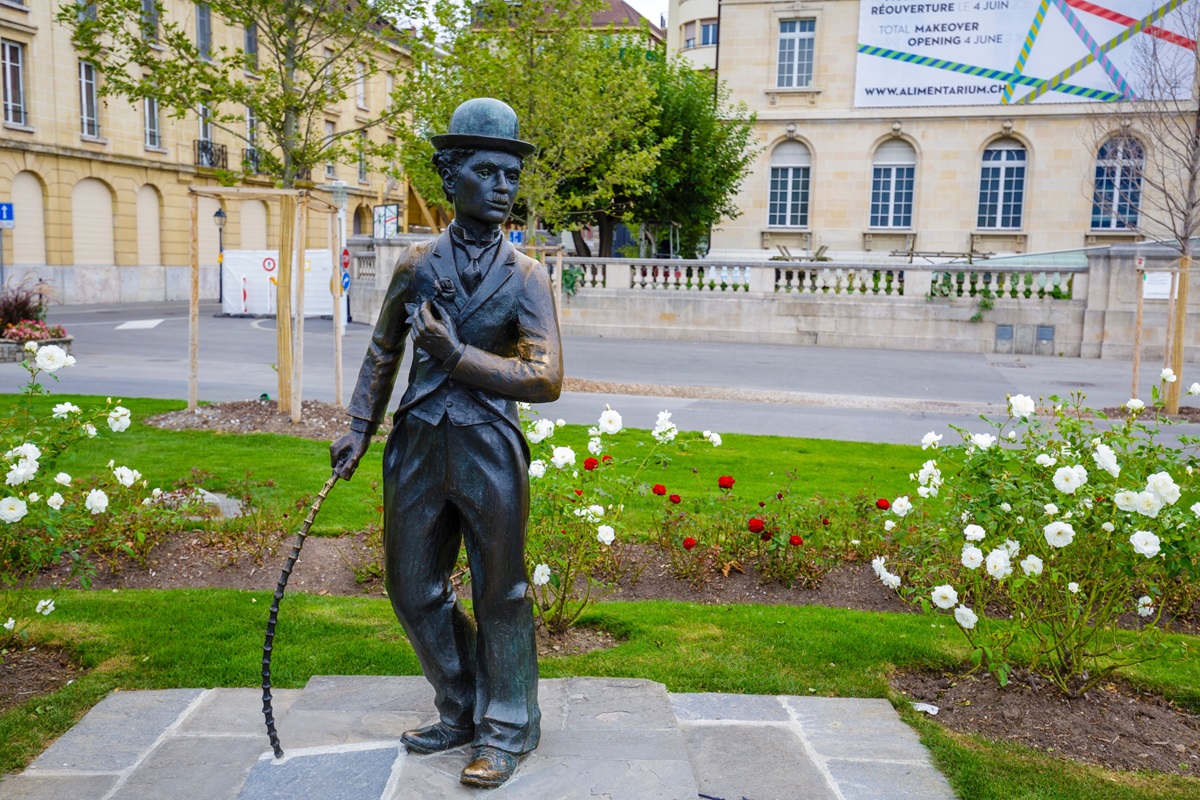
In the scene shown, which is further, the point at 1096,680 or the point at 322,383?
the point at 322,383

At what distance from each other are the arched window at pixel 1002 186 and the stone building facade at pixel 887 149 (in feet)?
0.10

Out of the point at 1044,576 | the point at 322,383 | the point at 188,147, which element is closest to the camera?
the point at 1044,576

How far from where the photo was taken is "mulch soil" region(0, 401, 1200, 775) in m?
4.67

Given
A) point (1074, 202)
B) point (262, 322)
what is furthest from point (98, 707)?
point (1074, 202)

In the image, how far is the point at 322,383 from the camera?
14.7 metres

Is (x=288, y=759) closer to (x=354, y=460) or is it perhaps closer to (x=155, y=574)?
(x=354, y=460)

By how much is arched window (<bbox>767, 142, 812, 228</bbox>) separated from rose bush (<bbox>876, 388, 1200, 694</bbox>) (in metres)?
28.6

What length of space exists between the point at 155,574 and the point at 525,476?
414cm

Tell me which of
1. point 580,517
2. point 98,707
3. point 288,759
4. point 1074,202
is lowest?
point 98,707

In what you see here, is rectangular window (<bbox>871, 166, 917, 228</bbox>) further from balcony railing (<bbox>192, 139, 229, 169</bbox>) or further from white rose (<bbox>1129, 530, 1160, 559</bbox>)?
white rose (<bbox>1129, 530, 1160, 559</bbox>)

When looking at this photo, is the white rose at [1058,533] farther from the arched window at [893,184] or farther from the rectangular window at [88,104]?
the rectangular window at [88,104]

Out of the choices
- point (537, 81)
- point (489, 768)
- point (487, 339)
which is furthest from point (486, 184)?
point (537, 81)

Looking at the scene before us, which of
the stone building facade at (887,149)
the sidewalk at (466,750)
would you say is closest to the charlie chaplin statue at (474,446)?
the sidewalk at (466,750)

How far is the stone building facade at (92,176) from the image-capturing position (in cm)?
3168
